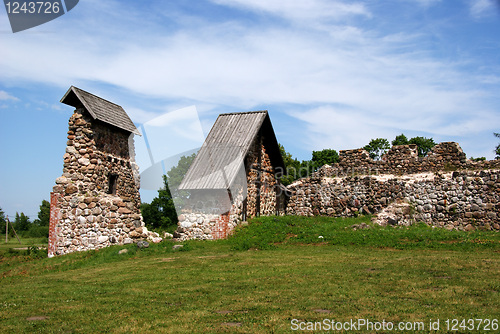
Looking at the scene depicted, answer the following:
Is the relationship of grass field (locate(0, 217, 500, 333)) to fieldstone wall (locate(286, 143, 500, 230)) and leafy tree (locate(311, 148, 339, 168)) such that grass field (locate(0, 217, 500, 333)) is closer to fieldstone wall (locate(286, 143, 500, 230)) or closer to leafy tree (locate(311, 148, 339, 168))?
fieldstone wall (locate(286, 143, 500, 230))

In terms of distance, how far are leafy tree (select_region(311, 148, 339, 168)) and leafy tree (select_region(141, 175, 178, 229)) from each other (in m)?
22.8

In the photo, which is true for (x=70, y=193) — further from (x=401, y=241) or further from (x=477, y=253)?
(x=477, y=253)

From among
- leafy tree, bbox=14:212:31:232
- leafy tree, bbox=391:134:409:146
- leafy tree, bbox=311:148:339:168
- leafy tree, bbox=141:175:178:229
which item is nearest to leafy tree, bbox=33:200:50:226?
leafy tree, bbox=14:212:31:232

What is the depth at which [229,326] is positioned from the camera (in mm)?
7520

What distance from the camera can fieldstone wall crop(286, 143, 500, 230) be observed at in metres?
20.3

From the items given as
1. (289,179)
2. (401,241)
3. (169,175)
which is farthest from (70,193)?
(289,179)

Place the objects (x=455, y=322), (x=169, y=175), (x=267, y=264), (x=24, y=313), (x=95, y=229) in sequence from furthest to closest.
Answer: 1. (x=169, y=175)
2. (x=95, y=229)
3. (x=267, y=264)
4. (x=24, y=313)
5. (x=455, y=322)

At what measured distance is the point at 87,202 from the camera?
65.7 ft

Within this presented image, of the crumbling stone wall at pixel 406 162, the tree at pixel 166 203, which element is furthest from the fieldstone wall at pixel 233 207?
the tree at pixel 166 203

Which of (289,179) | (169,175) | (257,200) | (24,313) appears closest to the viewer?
(24,313)

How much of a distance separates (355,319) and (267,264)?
627 centimetres

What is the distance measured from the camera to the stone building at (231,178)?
20.6m

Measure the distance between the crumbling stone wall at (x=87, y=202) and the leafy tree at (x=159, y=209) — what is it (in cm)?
2468

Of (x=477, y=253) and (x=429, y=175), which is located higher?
(x=429, y=175)
